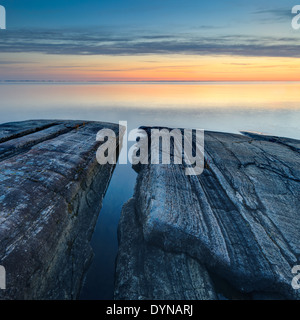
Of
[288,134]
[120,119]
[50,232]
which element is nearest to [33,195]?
[50,232]

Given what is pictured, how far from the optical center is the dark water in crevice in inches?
319

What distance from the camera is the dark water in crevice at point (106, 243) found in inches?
319

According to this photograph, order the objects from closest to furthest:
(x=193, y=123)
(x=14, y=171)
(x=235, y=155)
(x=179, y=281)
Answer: (x=179, y=281), (x=14, y=171), (x=235, y=155), (x=193, y=123)

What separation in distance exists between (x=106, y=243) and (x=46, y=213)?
3782 mm

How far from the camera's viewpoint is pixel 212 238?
771 cm

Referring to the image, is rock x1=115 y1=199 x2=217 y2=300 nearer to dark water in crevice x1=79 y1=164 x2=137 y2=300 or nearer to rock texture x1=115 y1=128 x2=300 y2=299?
rock texture x1=115 y1=128 x2=300 y2=299

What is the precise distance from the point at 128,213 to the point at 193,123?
2692cm

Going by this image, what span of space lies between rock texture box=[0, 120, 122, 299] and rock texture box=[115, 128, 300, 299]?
1835mm

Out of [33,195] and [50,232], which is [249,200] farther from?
[33,195]

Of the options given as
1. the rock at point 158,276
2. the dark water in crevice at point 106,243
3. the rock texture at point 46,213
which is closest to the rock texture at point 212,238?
the rock at point 158,276

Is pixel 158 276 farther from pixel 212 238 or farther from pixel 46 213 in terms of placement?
pixel 46 213

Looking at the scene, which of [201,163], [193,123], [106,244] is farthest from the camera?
[193,123]

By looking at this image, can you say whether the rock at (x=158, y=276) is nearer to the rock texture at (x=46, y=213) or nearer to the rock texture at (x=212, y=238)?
the rock texture at (x=212, y=238)

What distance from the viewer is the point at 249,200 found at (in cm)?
930
